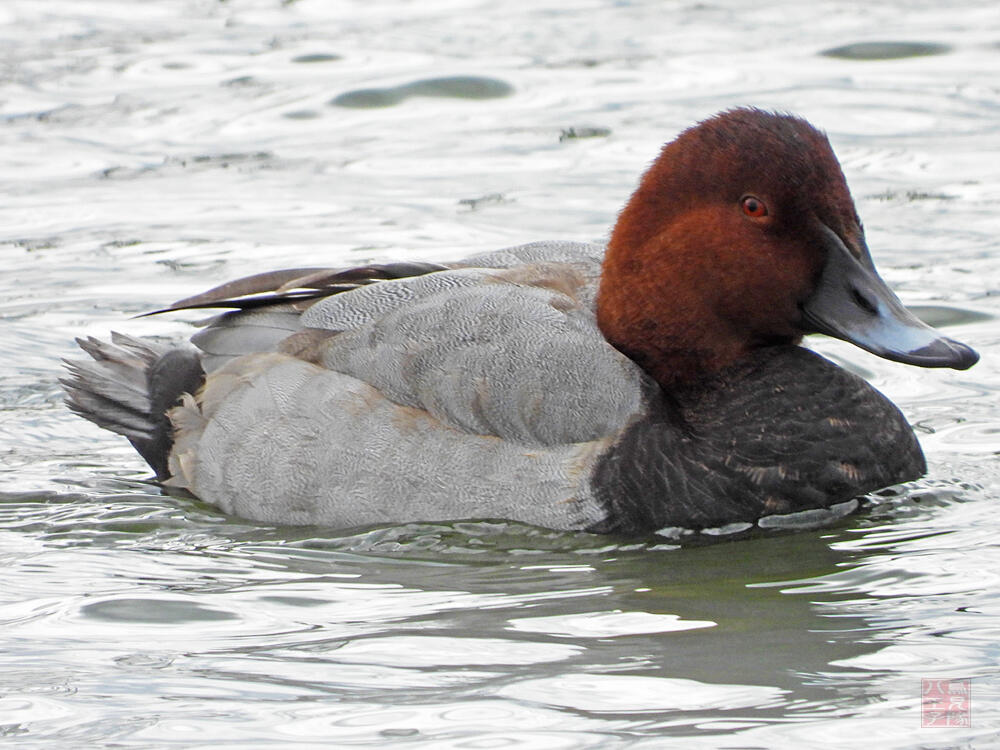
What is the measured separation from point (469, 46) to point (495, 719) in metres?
9.33

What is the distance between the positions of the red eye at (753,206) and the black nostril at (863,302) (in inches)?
15.4

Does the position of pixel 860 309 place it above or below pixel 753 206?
below

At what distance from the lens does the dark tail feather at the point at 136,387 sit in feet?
21.5

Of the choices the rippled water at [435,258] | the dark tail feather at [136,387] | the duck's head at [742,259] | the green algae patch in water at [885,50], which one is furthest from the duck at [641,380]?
the green algae patch in water at [885,50]

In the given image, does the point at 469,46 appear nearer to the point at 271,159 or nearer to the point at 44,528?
the point at 271,159

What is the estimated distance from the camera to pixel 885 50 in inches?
492

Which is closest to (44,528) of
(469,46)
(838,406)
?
(838,406)

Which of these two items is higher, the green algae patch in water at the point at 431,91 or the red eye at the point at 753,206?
the red eye at the point at 753,206

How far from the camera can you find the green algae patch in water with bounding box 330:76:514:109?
39.4 feet

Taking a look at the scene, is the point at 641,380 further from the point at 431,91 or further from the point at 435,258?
the point at 431,91

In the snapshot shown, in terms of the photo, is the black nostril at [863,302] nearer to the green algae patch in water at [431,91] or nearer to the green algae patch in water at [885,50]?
the green algae patch in water at [431,91]

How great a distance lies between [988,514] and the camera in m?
5.97

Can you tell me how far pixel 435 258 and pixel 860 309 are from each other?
146 inches

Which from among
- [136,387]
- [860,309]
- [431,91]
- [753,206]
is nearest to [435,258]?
[136,387]
